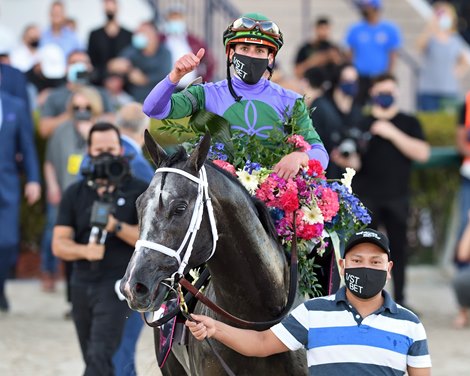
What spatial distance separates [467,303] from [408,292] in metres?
2.37

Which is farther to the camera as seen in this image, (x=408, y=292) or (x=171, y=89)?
(x=408, y=292)

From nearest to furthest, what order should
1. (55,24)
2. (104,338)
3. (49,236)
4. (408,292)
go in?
(104,338) → (49,236) → (408,292) → (55,24)

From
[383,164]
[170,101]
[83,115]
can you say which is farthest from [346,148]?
[170,101]

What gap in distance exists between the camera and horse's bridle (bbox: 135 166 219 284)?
16.6ft

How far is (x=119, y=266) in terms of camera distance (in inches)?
317

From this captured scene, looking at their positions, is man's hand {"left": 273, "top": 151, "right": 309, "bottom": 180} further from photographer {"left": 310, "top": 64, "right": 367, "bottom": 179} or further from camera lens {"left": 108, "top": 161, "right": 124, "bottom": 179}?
photographer {"left": 310, "top": 64, "right": 367, "bottom": 179}

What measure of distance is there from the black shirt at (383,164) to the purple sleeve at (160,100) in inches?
240

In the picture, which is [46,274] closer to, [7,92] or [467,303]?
[7,92]

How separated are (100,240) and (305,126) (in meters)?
2.14

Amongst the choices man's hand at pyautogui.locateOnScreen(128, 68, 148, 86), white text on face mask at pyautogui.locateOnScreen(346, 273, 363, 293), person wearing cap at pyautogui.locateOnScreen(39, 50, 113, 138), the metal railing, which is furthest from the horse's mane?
the metal railing

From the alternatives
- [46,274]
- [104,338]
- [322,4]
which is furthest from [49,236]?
[322,4]

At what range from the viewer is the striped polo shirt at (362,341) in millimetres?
5109

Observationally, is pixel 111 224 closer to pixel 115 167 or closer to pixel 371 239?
pixel 115 167

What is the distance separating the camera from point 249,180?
598cm
